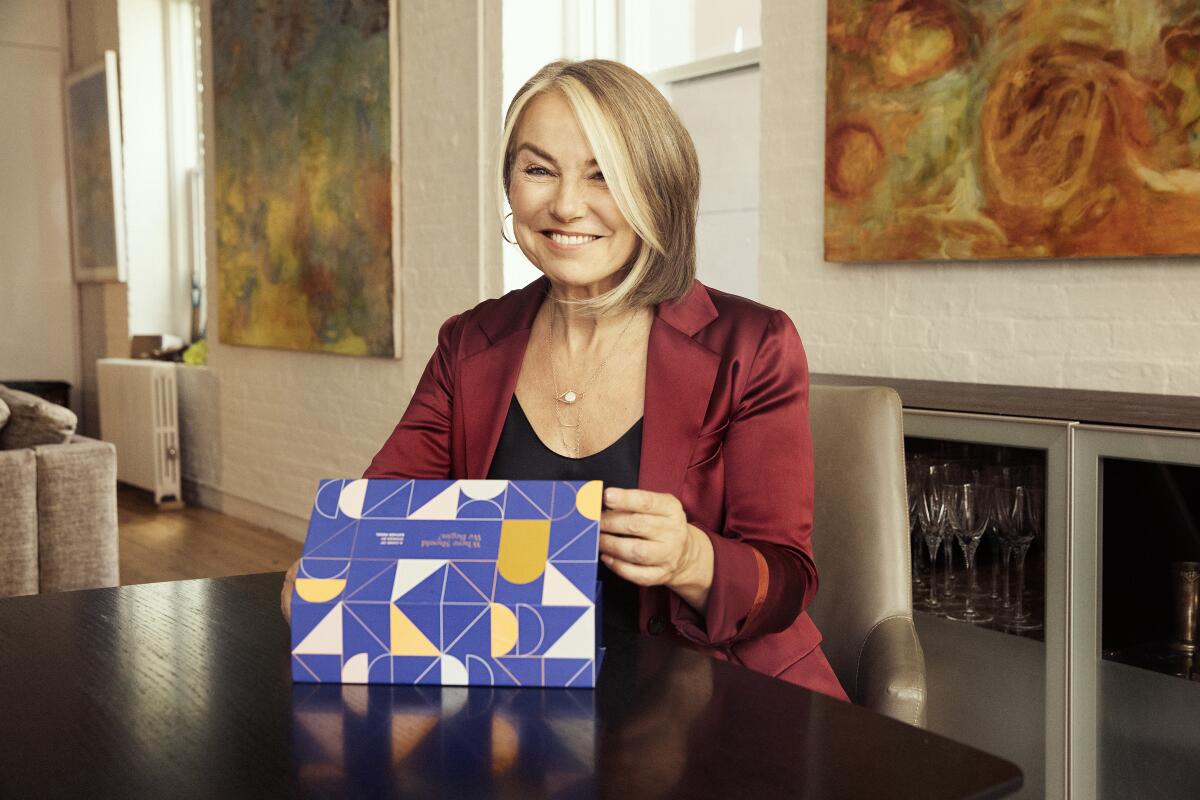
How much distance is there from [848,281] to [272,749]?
2345 millimetres

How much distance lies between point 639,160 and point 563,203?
0.35ft

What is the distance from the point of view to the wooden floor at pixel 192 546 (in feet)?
17.1

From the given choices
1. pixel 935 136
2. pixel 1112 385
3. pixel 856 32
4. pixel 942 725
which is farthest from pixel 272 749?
pixel 856 32

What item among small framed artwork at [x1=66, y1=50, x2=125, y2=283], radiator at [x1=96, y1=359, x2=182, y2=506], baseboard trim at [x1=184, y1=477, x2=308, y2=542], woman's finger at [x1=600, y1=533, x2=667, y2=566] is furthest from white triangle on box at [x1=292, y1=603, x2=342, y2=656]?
small framed artwork at [x1=66, y1=50, x2=125, y2=283]

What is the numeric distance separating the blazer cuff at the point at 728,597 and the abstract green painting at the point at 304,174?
12.6ft

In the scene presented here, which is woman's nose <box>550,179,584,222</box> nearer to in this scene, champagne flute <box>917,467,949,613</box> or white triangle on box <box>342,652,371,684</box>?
white triangle on box <box>342,652,371,684</box>

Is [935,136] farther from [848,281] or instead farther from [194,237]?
[194,237]

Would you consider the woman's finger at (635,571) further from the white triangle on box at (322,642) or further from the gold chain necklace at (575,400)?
the gold chain necklace at (575,400)

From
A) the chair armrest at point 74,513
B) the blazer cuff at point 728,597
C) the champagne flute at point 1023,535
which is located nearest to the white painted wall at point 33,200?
the chair armrest at point 74,513

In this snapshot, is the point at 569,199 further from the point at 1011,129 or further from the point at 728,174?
the point at 728,174

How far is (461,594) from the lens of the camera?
38.8 inches

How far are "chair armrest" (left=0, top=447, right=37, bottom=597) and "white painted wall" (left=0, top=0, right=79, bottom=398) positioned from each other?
5222 mm

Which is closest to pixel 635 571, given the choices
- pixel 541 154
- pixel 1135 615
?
pixel 541 154

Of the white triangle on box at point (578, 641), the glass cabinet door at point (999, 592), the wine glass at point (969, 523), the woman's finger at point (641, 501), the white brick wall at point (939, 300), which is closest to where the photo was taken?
the white triangle on box at point (578, 641)
